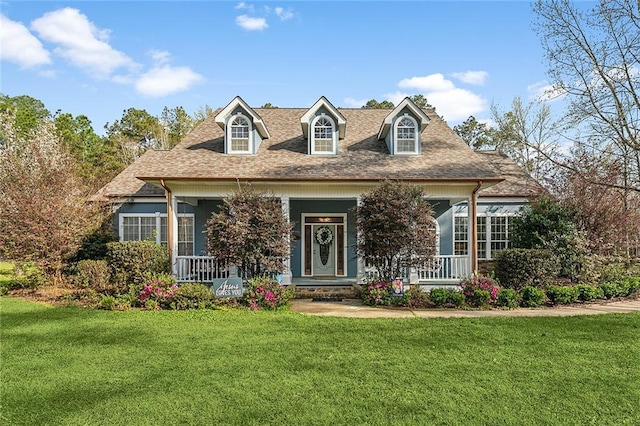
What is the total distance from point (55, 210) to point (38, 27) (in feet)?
17.7

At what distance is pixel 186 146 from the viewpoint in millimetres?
14844

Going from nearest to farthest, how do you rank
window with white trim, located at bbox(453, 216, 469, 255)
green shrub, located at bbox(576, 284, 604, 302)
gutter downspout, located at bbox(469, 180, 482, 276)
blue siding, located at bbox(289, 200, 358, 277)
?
1. green shrub, located at bbox(576, 284, 604, 302)
2. gutter downspout, located at bbox(469, 180, 482, 276)
3. blue siding, located at bbox(289, 200, 358, 277)
4. window with white trim, located at bbox(453, 216, 469, 255)

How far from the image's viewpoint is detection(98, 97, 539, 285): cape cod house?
12.4 metres

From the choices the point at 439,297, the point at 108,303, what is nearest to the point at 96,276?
the point at 108,303

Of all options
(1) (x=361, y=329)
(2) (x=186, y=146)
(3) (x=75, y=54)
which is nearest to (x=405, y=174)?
(1) (x=361, y=329)

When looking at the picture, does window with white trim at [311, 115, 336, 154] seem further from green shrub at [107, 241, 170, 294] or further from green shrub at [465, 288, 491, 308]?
green shrub at [465, 288, 491, 308]

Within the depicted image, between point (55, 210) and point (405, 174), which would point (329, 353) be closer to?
point (405, 174)

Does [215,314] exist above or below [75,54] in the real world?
below

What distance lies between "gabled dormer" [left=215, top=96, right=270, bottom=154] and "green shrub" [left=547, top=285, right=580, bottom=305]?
10.0 metres

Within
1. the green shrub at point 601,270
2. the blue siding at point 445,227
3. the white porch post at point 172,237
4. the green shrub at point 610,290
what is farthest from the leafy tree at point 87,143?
the green shrub at point 610,290

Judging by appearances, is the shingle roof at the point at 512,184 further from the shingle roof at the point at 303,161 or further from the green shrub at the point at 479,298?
the green shrub at the point at 479,298

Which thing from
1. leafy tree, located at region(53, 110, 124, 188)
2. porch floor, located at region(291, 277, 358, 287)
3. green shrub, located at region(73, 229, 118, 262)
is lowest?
porch floor, located at region(291, 277, 358, 287)

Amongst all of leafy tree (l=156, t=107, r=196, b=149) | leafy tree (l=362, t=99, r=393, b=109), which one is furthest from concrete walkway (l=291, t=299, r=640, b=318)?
leafy tree (l=156, t=107, r=196, b=149)

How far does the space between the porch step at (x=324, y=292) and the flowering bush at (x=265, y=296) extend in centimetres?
162
